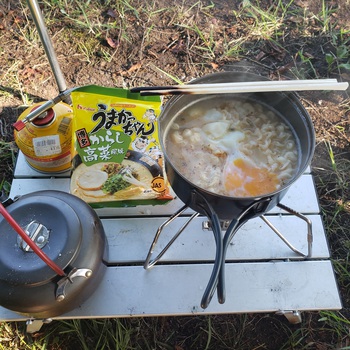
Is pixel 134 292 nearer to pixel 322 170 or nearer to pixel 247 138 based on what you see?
pixel 247 138

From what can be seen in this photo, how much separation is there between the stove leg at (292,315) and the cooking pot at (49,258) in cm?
91

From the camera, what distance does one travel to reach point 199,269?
6.40 ft

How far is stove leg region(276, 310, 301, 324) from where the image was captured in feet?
6.16

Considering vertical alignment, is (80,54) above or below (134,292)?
above

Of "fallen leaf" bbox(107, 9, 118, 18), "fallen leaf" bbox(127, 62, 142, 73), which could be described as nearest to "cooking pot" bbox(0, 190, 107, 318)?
"fallen leaf" bbox(127, 62, 142, 73)

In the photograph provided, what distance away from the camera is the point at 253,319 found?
212 centimetres

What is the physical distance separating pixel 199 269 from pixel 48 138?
103 centimetres

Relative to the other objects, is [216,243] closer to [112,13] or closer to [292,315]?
[292,315]

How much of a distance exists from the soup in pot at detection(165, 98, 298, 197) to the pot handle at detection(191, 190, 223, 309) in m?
0.15

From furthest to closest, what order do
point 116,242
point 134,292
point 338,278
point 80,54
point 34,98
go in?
point 80,54 → point 34,98 → point 338,278 → point 116,242 → point 134,292

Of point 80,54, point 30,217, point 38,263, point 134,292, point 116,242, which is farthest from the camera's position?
point 80,54

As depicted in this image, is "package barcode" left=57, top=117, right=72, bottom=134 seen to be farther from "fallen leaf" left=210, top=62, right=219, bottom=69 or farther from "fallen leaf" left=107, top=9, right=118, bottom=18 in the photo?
"fallen leaf" left=107, top=9, right=118, bottom=18

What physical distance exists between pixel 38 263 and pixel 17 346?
2.50ft

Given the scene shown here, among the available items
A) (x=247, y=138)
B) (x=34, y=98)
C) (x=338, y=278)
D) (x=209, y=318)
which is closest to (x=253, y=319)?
(x=209, y=318)
